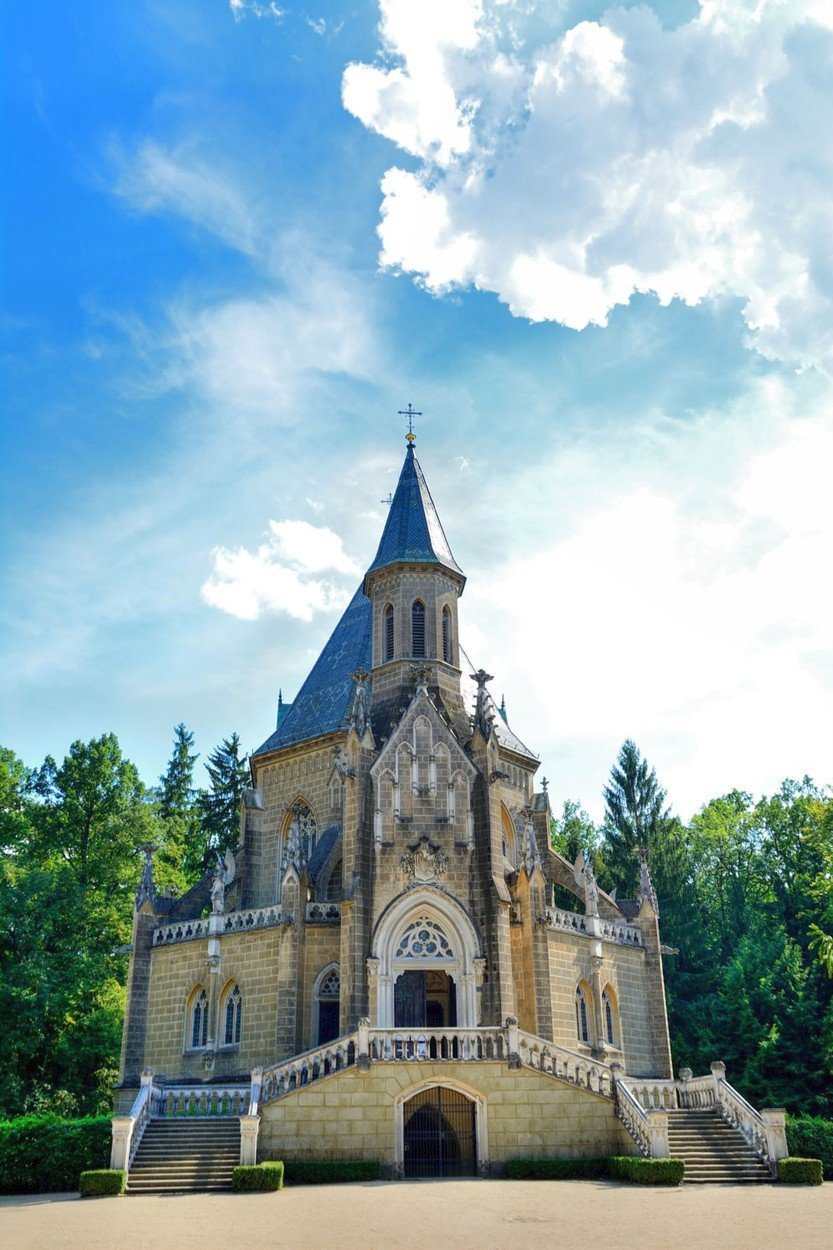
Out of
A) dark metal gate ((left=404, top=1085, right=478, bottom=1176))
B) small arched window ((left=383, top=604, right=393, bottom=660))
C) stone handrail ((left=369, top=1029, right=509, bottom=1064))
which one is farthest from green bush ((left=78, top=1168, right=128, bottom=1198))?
small arched window ((left=383, top=604, right=393, bottom=660))

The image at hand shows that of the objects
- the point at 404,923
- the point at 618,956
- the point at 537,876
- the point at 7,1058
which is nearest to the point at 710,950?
the point at 618,956

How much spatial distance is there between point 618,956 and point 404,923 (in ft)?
Result: 34.6

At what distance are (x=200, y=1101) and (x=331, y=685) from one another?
1845cm

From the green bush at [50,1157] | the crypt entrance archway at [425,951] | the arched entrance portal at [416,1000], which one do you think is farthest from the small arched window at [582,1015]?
the green bush at [50,1157]

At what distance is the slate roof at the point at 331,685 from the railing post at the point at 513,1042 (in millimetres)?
15138

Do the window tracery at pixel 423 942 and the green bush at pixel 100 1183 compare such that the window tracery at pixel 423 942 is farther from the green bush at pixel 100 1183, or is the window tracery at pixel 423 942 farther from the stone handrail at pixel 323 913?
the green bush at pixel 100 1183

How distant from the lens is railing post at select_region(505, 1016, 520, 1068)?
2589 cm

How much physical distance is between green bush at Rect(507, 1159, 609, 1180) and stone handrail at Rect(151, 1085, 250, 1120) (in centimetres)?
724

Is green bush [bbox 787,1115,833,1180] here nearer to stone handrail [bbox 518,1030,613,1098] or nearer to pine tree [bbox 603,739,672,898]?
stone handrail [bbox 518,1030,613,1098]

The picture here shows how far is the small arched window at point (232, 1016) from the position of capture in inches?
1312

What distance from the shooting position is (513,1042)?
26281 mm

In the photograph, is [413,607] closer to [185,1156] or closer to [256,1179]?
[185,1156]

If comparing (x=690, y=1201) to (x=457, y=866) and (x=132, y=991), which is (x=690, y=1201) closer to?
(x=457, y=866)

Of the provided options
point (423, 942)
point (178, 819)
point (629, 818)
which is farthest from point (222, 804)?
point (423, 942)
